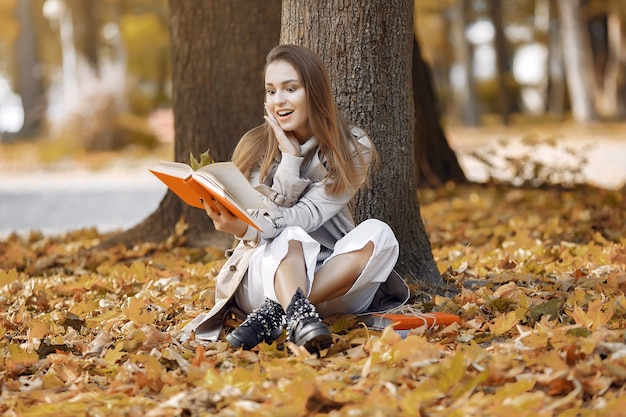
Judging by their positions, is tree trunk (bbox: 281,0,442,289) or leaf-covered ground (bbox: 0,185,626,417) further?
tree trunk (bbox: 281,0,442,289)

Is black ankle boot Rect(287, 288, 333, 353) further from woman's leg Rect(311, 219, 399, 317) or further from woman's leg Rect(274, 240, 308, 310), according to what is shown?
woman's leg Rect(311, 219, 399, 317)

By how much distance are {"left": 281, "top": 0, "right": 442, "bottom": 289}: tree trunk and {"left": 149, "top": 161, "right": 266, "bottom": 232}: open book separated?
3.89ft

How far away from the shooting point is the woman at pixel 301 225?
339 cm

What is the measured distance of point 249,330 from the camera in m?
3.29

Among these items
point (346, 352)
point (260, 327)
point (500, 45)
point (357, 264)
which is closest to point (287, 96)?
point (357, 264)

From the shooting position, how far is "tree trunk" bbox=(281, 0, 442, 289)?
4262 mm

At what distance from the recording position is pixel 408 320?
348 centimetres

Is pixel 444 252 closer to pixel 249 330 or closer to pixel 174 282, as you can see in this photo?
pixel 174 282

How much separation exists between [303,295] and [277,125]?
2.46 ft

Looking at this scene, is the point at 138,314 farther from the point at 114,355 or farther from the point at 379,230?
the point at 379,230

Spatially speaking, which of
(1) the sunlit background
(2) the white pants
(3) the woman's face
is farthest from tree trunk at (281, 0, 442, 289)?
(1) the sunlit background

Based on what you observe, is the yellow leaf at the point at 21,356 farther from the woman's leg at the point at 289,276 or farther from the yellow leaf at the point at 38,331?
the woman's leg at the point at 289,276

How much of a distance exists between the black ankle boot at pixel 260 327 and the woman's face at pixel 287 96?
29.0 inches

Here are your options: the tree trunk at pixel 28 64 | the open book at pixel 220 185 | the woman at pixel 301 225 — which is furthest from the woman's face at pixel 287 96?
the tree trunk at pixel 28 64
